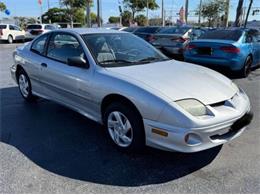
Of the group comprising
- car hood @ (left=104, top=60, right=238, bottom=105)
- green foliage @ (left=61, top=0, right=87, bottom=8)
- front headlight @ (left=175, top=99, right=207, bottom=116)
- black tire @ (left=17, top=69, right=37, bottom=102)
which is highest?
green foliage @ (left=61, top=0, right=87, bottom=8)

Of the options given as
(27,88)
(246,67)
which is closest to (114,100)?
(27,88)

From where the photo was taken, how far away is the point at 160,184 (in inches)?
111

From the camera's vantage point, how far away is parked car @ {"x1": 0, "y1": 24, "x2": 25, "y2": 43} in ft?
71.6

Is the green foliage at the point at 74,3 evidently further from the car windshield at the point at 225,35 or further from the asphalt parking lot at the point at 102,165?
the asphalt parking lot at the point at 102,165

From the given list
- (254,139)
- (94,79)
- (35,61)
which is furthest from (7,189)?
(254,139)

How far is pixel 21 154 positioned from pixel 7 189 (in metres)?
0.76

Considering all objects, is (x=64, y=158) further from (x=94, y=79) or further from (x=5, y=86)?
(x=5, y=86)

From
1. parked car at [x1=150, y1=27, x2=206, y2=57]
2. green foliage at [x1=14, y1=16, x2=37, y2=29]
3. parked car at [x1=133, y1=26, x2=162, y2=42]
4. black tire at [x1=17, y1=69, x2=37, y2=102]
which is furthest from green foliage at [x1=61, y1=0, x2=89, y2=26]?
black tire at [x1=17, y1=69, x2=37, y2=102]

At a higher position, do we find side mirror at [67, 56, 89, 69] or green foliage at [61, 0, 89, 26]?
green foliage at [61, 0, 89, 26]

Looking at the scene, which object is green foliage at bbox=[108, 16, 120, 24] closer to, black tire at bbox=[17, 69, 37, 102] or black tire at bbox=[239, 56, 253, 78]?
black tire at bbox=[239, 56, 253, 78]

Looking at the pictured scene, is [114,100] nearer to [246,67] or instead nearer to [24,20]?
[246,67]

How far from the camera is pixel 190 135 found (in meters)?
2.83

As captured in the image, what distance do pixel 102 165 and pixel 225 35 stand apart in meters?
6.28

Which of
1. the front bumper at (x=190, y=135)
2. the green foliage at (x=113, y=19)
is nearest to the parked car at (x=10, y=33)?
the front bumper at (x=190, y=135)
